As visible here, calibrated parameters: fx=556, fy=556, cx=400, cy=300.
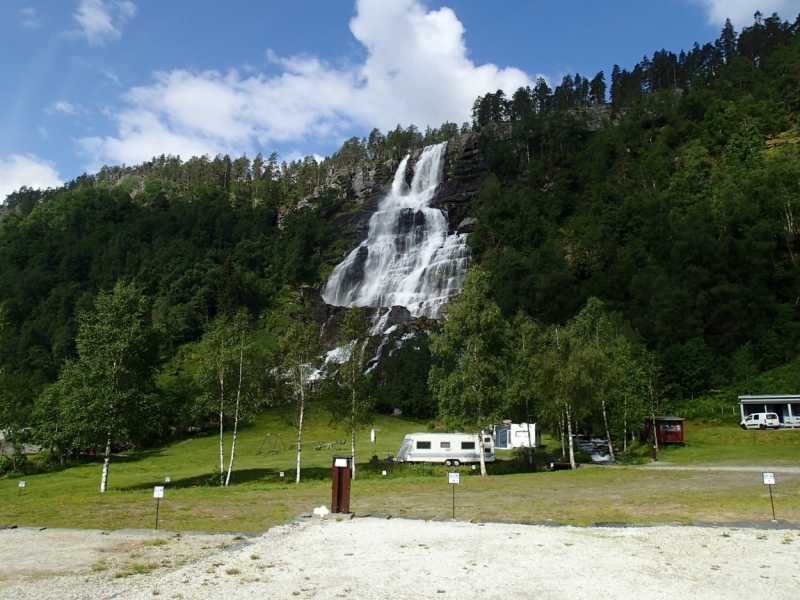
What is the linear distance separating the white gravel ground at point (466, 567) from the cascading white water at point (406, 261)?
65.8 meters

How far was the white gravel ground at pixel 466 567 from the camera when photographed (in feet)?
28.7

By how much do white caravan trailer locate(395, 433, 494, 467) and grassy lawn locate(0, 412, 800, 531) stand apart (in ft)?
4.49

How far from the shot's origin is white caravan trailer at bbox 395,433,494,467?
33.4m

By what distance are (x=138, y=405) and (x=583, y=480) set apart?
72.3 ft

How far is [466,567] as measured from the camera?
10148 millimetres

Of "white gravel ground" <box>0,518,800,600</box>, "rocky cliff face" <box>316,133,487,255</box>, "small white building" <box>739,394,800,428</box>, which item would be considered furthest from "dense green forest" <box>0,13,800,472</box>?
"white gravel ground" <box>0,518,800,600</box>

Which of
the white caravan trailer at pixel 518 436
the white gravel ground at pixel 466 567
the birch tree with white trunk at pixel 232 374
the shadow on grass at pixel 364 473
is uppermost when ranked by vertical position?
the birch tree with white trunk at pixel 232 374

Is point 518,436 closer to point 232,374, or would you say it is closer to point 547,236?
point 232,374

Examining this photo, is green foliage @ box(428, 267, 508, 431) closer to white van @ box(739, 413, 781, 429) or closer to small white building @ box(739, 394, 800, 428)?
white van @ box(739, 413, 781, 429)

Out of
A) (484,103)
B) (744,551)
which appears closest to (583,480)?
(744,551)

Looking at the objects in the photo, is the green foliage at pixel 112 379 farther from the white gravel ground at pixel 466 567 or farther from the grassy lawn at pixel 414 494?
the white gravel ground at pixel 466 567

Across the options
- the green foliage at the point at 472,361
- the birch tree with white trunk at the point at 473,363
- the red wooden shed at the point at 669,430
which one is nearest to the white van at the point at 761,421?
the red wooden shed at the point at 669,430

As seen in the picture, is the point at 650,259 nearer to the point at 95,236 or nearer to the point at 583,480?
the point at 583,480

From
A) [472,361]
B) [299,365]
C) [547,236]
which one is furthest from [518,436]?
[547,236]
